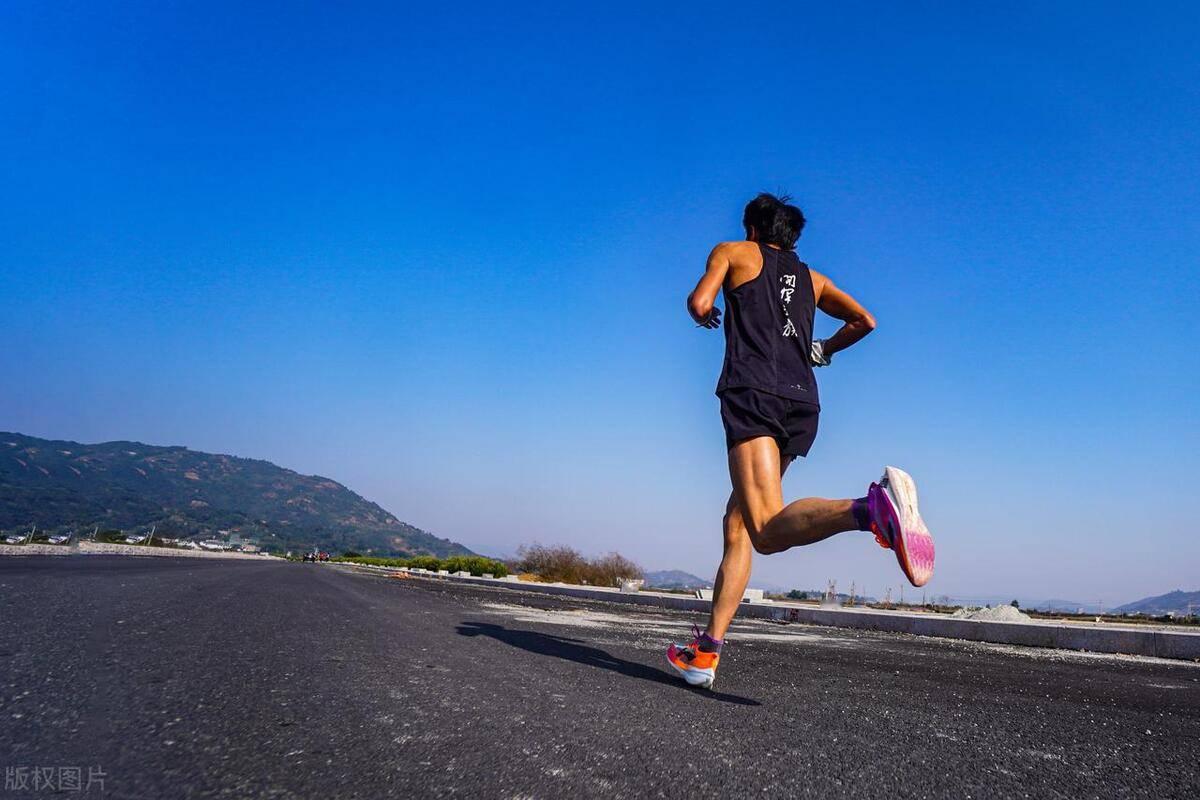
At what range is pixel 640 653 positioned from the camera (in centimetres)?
416

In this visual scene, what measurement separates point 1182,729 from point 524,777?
101 inches

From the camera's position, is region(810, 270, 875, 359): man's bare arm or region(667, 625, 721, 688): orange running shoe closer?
region(667, 625, 721, 688): orange running shoe

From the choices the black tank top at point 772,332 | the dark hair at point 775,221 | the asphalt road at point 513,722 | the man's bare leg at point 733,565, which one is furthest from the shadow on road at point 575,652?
the dark hair at point 775,221

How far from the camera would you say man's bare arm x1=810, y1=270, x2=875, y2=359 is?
353cm

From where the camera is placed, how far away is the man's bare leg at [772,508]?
97.3 inches

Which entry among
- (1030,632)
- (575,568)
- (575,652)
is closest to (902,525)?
(575,652)

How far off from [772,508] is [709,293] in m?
1.00

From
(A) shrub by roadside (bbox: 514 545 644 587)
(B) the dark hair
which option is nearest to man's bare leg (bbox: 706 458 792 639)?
(B) the dark hair

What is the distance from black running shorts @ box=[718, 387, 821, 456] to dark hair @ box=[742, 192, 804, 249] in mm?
871

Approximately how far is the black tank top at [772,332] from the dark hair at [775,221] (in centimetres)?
10

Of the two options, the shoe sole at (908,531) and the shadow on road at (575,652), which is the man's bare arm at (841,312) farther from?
the shadow on road at (575,652)

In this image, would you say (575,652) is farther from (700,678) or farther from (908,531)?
(908,531)

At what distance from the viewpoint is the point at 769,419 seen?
2.96 metres

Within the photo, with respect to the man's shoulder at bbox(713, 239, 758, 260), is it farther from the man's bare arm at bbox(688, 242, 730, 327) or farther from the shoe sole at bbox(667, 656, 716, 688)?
the shoe sole at bbox(667, 656, 716, 688)
